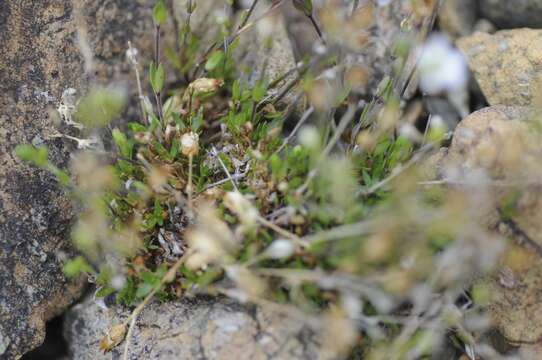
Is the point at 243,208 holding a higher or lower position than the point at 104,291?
higher

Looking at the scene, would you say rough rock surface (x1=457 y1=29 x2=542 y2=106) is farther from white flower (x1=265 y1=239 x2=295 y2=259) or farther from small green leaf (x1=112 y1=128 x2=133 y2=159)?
small green leaf (x1=112 y1=128 x2=133 y2=159)

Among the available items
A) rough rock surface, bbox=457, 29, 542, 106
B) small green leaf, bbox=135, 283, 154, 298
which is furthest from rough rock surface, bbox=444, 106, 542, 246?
small green leaf, bbox=135, 283, 154, 298

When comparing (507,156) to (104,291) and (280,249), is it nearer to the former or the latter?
(280,249)

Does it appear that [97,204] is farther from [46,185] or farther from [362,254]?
[362,254]

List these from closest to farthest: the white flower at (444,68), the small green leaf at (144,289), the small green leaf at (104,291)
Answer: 1. the small green leaf at (144,289)
2. the small green leaf at (104,291)
3. the white flower at (444,68)

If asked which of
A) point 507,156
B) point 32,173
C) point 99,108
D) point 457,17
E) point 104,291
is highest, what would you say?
point 99,108

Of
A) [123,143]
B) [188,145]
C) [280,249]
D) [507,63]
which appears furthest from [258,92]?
[507,63]

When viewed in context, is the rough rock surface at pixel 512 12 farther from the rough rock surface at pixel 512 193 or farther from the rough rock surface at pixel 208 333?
the rough rock surface at pixel 208 333

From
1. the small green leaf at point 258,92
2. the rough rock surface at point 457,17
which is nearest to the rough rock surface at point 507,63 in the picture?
the rough rock surface at point 457,17
